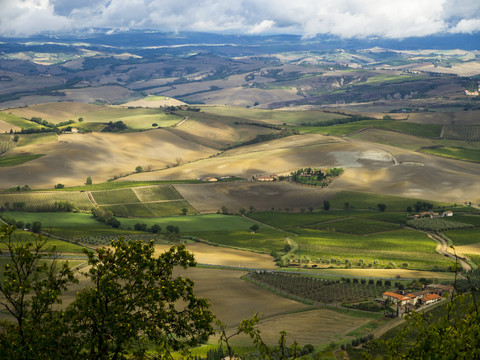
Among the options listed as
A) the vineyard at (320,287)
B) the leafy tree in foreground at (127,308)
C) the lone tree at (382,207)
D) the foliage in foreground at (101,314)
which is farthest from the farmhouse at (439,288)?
the lone tree at (382,207)

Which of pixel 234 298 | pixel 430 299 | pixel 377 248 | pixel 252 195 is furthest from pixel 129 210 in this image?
pixel 430 299

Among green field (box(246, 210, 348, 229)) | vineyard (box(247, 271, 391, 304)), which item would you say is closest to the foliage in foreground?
vineyard (box(247, 271, 391, 304))

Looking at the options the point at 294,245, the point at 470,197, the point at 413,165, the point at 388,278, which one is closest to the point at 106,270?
the point at 388,278

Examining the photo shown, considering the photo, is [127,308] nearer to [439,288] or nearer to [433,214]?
[439,288]

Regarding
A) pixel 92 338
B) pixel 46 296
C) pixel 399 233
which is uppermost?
pixel 46 296

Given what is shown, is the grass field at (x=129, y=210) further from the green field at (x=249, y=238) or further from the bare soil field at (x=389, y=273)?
the bare soil field at (x=389, y=273)

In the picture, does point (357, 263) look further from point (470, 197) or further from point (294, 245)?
point (470, 197)

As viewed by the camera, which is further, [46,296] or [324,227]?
[324,227]

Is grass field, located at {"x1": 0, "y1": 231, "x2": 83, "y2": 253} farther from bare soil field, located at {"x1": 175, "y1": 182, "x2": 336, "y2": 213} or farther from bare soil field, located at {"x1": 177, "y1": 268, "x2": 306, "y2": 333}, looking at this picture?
bare soil field, located at {"x1": 175, "y1": 182, "x2": 336, "y2": 213}
